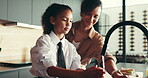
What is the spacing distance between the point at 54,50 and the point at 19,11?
1.94m

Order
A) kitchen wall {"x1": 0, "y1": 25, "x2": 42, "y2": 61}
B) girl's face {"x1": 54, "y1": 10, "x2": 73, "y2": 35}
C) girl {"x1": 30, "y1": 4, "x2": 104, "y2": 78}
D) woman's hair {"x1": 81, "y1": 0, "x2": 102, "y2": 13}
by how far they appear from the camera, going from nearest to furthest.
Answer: girl {"x1": 30, "y1": 4, "x2": 104, "y2": 78} → girl's face {"x1": 54, "y1": 10, "x2": 73, "y2": 35} → woman's hair {"x1": 81, "y1": 0, "x2": 102, "y2": 13} → kitchen wall {"x1": 0, "y1": 25, "x2": 42, "y2": 61}

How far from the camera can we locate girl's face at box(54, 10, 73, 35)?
949mm

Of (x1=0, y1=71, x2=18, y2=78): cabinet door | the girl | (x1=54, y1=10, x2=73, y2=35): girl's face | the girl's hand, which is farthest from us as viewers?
(x1=0, y1=71, x2=18, y2=78): cabinet door

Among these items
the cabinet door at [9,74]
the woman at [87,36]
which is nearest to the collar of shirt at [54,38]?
the woman at [87,36]

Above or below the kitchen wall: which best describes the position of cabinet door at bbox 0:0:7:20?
above

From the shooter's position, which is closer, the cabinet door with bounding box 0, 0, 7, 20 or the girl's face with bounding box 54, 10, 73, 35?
the girl's face with bounding box 54, 10, 73, 35

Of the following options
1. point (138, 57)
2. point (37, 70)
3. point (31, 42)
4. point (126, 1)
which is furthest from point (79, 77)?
point (126, 1)

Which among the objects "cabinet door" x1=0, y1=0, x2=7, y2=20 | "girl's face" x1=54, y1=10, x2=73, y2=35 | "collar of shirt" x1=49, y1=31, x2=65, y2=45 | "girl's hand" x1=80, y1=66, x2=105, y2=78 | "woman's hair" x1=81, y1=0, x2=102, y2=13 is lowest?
"girl's hand" x1=80, y1=66, x2=105, y2=78

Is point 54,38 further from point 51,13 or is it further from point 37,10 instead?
point 37,10

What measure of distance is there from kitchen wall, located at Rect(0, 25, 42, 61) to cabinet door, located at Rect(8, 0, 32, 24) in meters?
0.36

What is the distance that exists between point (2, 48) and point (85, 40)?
1.93m

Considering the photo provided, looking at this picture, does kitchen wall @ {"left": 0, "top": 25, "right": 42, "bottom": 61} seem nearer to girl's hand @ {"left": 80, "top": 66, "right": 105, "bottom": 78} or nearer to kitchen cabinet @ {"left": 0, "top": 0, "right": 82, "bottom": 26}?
kitchen cabinet @ {"left": 0, "top": 0, "right": 82, "bottom": 26}

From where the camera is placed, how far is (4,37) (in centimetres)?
279

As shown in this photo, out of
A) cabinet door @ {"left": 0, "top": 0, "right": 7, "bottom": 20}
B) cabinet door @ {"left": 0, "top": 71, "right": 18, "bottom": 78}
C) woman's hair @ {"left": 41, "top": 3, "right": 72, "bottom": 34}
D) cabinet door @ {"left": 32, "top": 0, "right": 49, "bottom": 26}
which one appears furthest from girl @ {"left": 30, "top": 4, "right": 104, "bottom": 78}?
cabinet door @ {"left": 32, "top": 0, "right": 49, "bottom": 26}
